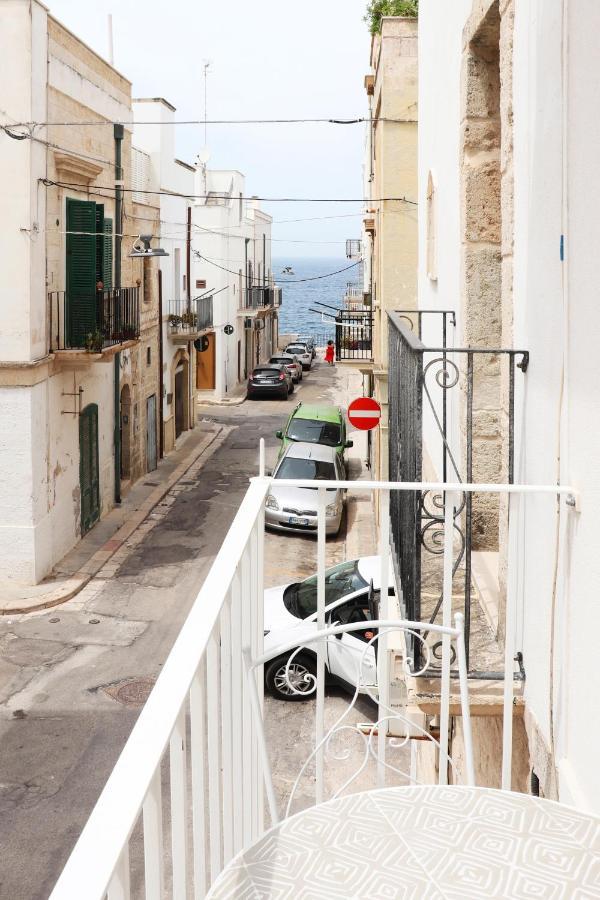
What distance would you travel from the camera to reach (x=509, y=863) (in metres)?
2.06

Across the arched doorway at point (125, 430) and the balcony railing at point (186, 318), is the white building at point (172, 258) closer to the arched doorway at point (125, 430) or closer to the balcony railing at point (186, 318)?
the balcony railing at point (186, 318)

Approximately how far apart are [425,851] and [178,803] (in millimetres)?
558

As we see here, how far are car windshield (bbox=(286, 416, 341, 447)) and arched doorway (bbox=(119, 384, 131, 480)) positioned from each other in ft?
11.8

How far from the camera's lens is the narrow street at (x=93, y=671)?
8992mm

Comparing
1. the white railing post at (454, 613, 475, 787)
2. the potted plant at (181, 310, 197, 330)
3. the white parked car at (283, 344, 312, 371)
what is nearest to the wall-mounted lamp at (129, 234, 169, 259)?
the potted plant at (181, 310, 197, 330)

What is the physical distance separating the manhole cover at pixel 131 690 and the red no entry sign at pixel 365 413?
244 inches

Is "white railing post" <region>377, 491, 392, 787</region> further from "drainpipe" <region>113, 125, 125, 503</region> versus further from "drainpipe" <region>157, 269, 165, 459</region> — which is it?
"drainpipe" <region>157, 269, 165, 459</region>

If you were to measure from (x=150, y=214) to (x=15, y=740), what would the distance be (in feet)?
51.5

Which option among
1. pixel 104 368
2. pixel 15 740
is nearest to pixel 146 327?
pixel 104 368

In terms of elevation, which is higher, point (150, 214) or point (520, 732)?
point (150, 214)

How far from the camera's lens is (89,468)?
1869 centimetres

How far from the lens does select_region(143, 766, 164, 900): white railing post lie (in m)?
1.55

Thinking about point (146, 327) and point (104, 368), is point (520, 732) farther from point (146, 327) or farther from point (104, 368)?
point (146, 327)

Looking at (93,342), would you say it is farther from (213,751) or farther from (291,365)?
(291,365)
